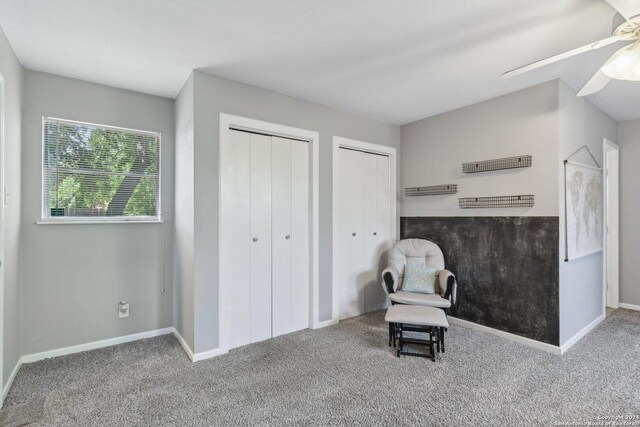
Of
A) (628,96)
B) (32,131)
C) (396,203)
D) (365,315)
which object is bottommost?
(365,315)

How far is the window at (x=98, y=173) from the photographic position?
2729 millimetres

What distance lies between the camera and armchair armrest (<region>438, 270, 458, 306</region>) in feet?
10.2

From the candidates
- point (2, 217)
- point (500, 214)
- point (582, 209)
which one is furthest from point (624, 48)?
point (2, 217)

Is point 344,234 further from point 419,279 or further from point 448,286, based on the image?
point 448,286

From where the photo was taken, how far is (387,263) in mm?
4156

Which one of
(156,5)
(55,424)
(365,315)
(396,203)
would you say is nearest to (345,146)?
(396,203)

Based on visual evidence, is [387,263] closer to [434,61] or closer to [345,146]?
[345,146]

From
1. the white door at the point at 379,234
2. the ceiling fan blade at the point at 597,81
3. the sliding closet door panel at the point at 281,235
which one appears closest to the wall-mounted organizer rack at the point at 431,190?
the white door at the point at 379,234

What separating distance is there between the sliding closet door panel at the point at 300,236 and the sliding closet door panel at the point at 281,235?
0.16 ft

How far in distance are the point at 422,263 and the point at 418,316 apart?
3.40ft

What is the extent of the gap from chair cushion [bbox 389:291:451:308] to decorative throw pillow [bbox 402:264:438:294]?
74mm

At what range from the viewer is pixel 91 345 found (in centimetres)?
288

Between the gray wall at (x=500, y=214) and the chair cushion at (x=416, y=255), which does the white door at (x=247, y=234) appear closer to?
the chair cushion at (x=416, y=255)

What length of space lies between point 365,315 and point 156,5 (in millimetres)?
3563
